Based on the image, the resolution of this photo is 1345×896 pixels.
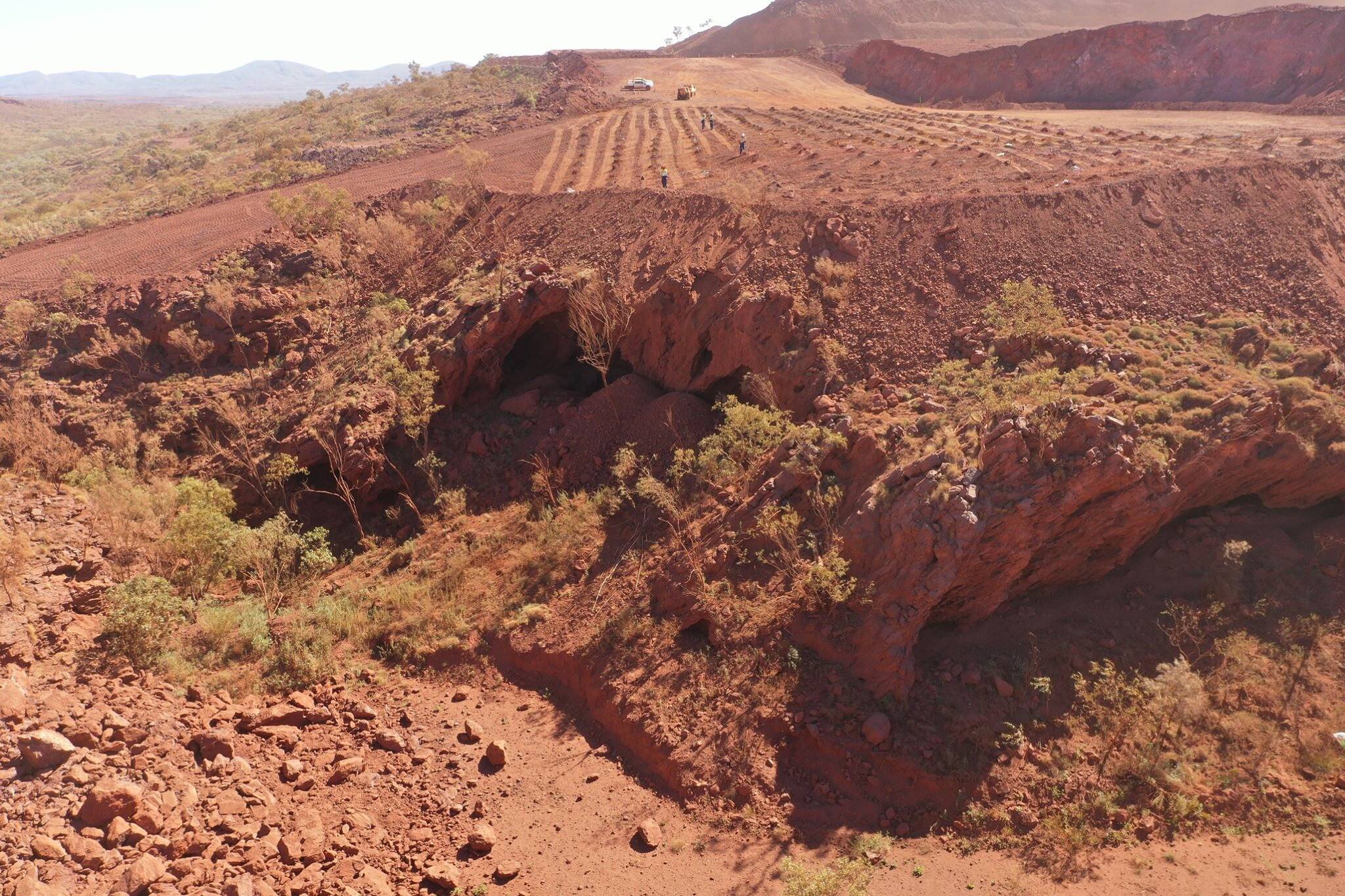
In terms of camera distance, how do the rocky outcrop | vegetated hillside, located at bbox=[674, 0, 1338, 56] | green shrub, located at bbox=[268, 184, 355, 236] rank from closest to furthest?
the rocky outcrop
green shrub, located at bbox=[268, 184, 355, 236]
vegetated hillside, located at bbox=[674, 0, 1338, 56]

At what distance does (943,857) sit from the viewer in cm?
1163

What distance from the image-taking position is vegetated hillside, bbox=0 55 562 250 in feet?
119

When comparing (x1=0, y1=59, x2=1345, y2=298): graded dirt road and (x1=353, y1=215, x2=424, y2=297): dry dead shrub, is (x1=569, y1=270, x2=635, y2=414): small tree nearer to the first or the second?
(x1=0, y1=59, x2=1345, y2=298): graded dirt road

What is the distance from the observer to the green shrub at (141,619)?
44.7ft

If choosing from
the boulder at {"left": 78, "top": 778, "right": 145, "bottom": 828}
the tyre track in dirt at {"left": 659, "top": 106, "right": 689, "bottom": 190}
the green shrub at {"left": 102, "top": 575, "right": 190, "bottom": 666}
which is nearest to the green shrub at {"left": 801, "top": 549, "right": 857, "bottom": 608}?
the boulder at {"left": 78, "top": 778, "right": 145, "bottom": 828}

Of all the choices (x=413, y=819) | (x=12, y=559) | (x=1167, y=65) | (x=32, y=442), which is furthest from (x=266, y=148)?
(x=1167, y=65)

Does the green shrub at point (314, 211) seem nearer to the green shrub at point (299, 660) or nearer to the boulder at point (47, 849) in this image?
the green shrub at point (299, 660)

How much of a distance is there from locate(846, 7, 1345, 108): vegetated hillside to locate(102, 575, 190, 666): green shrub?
151 feet

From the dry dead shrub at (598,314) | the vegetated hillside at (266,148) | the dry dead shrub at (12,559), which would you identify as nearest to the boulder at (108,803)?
the dry dead shrub at (12,559)

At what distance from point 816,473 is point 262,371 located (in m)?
19.1

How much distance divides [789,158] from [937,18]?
51.1 m

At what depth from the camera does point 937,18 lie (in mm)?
65562

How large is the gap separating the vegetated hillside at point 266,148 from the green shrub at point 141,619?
2701 centimetres

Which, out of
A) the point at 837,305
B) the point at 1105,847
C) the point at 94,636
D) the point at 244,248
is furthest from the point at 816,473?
the point at 244,248
